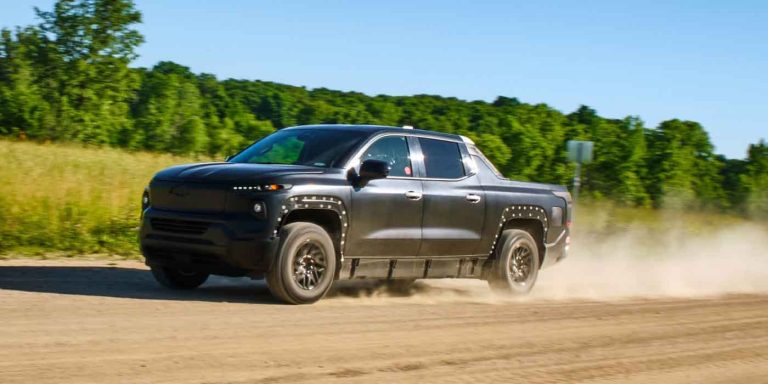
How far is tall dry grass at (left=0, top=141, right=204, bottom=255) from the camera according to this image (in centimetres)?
1434

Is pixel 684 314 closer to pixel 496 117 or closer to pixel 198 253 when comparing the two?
pixel 198 253

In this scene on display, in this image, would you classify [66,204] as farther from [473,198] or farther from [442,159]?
[473,198]

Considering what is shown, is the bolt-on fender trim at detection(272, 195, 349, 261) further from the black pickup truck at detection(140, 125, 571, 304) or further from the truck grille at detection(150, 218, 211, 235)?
the truck grille at detection(150, 218, 211, 235)

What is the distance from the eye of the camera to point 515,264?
1214 cm

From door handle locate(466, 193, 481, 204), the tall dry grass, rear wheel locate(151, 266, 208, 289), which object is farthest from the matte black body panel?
the tall dry grass

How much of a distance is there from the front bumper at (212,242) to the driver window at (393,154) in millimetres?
1609

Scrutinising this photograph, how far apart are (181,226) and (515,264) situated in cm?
431

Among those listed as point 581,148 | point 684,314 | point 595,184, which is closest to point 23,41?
point 595,184

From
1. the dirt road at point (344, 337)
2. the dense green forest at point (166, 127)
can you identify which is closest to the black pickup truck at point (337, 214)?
the dirt road at point (344, 337)

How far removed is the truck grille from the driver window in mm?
1841

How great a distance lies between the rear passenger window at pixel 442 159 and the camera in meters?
11.1

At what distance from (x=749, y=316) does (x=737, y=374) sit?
4.07 meters

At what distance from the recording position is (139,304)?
8.97 m

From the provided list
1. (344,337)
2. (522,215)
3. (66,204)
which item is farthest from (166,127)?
(344,337)
